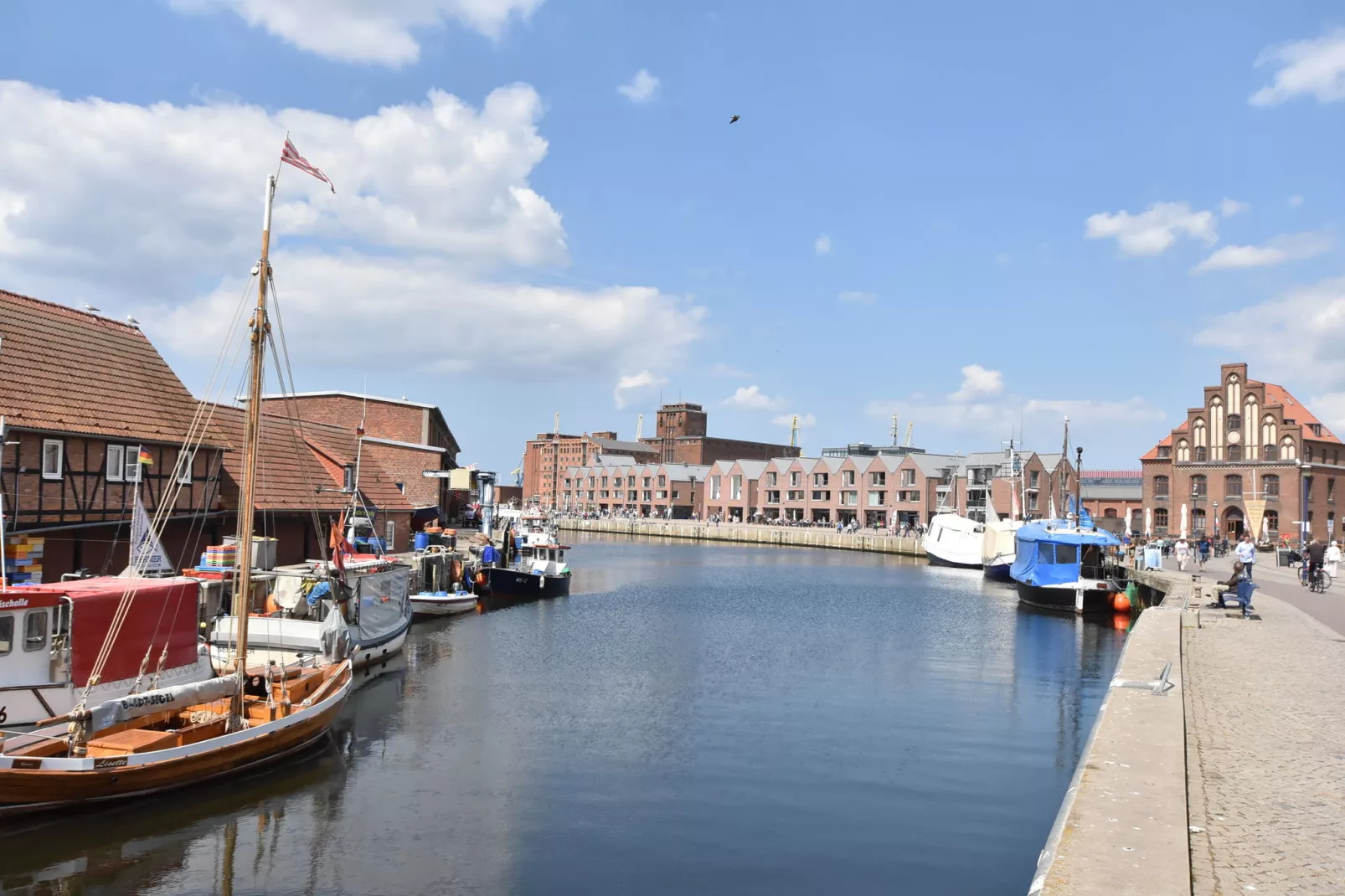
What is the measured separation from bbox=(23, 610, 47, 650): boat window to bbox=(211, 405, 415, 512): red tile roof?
18100 millimetres

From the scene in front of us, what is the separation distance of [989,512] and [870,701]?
67.0 meters

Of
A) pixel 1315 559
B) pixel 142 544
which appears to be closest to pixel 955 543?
pixel 1315 559

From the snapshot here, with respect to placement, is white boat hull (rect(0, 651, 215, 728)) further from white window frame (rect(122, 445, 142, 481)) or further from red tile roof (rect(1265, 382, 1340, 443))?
red tile roof (rect(1265, 382, 1340, 443))

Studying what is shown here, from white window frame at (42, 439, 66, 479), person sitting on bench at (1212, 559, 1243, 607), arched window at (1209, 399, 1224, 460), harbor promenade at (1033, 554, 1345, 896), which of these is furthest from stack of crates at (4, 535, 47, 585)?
arched window at (1209, 399, 1224, 460)

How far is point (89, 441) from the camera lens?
30.8 metres

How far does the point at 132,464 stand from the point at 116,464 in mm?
579

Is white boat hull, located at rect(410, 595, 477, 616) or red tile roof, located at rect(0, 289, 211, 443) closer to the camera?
red tile roof, located at rect(0, 289, 211, 443)

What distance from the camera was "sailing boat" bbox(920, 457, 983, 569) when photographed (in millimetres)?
83500

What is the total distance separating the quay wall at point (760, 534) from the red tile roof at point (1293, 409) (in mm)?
33841

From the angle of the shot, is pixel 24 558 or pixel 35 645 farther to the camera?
pixel 24 558

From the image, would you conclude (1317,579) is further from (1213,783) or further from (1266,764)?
(1213,783)

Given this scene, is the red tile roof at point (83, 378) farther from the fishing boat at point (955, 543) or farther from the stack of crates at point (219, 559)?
the fishing boat at point (955, 543)

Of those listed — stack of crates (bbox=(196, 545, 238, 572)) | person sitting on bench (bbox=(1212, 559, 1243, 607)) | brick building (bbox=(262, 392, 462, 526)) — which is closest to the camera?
stack of crates (bbox=(196, 545, 238, 572))

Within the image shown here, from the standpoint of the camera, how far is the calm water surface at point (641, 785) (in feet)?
50.7
